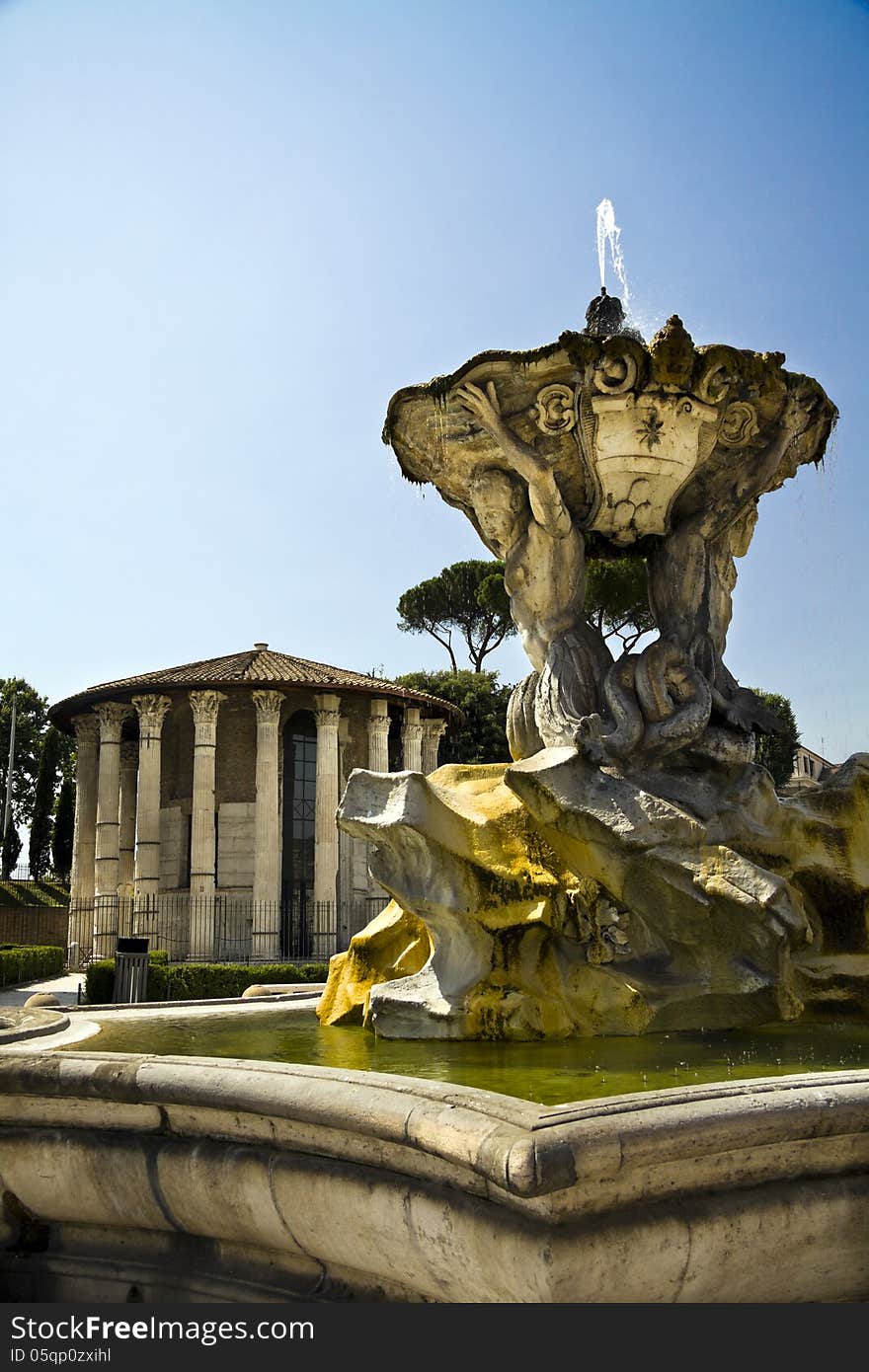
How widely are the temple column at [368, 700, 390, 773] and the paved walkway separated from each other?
31.2ft

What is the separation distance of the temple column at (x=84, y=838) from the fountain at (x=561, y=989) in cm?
2549

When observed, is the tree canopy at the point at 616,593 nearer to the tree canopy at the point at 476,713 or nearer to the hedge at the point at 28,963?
the hedge at the point at 28,963

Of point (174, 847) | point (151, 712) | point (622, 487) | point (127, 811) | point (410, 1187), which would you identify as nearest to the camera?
point (410, 1187)

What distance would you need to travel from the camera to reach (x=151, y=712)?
29719 millimetres

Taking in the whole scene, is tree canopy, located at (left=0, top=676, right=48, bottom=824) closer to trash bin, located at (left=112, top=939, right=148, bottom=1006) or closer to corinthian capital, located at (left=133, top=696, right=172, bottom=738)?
corinthian capital, located at (left=133, top=696, right=172, bottom=738)

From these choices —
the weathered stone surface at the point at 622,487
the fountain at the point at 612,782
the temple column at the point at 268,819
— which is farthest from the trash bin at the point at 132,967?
the temple column at the point at 268,819

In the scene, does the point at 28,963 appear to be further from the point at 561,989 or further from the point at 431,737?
the point at 561,989

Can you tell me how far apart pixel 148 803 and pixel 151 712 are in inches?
96.3

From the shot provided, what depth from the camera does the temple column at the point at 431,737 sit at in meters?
32.9

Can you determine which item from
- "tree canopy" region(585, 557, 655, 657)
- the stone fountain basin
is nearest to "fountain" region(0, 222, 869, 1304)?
the stone fountain basin

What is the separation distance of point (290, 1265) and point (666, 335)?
182 inches

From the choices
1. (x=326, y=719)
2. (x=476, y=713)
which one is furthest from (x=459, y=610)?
(x=326, y=719)

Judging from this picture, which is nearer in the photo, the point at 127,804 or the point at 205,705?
the point at 205,705

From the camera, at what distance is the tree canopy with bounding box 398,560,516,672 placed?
4141 centimetres
